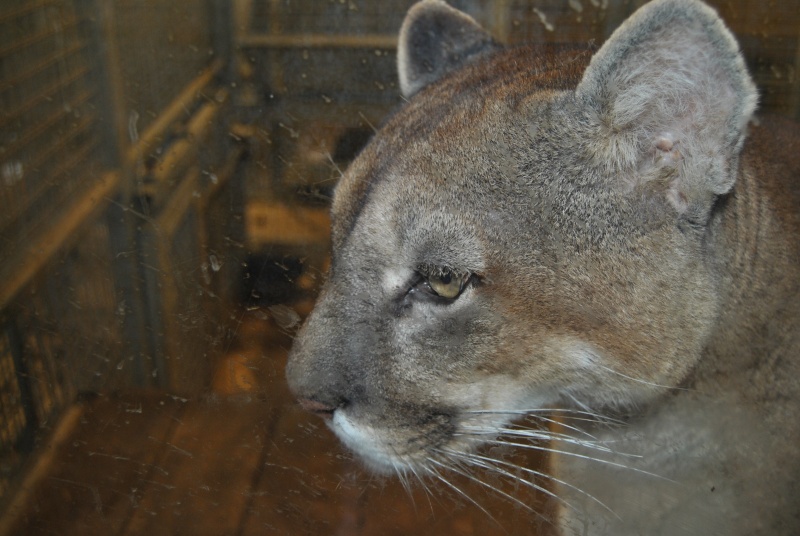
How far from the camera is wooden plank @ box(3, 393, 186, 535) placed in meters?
1.88

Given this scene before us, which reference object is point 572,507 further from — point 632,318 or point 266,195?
point 266,195

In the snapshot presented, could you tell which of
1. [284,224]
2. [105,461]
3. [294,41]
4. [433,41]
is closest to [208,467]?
[105,461]

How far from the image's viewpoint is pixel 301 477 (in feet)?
6.07

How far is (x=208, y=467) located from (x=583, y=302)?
3.19 ft

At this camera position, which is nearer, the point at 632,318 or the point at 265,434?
the point at 632,318

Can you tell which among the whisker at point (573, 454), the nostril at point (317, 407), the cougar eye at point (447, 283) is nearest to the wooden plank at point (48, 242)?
the nostril at point (317, 407)

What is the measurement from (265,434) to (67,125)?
936 mm

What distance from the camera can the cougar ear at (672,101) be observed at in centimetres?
151

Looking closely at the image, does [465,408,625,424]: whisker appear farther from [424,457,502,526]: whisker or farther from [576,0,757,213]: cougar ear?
[576,0,757,213]: cougar ear

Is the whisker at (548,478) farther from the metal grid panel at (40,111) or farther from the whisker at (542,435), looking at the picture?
the metal grid panel at (40,111)

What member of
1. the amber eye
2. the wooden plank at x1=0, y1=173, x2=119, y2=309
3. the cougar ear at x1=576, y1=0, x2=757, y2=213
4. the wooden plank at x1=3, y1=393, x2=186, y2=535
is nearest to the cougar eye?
the amber eye

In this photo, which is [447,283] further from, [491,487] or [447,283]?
[491,487]

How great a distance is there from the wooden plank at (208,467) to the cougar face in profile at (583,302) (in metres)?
0.20

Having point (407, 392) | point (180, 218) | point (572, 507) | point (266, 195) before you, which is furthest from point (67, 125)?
point (572, 507)
